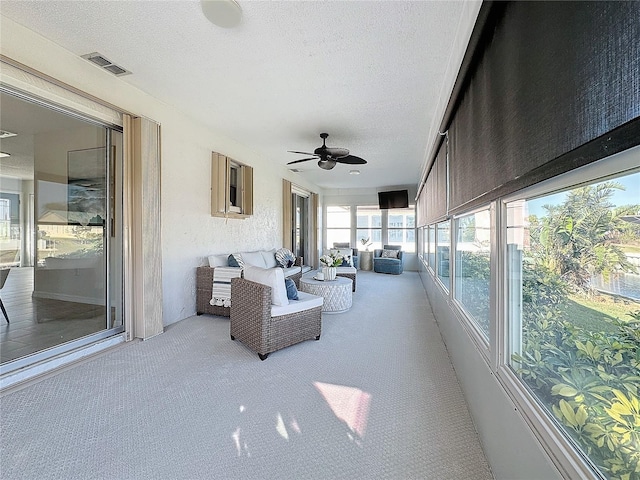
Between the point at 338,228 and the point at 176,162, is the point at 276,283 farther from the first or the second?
the point at 338,228

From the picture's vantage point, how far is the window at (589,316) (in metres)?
0.70

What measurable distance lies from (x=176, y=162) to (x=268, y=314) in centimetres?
245

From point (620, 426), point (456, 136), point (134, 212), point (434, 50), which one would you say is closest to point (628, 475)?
point (620, 426)

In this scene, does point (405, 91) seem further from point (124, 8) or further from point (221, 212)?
point (221, 212)

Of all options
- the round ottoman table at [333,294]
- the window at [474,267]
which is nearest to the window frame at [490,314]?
the window at [474,267]

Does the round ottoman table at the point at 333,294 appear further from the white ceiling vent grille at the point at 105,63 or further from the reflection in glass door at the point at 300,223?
the reflection in glass door at the point at 300,223

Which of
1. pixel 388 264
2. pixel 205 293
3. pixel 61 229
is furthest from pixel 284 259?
pixel 388 264

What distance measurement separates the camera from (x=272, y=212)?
21.5 feet

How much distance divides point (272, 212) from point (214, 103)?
3.18 metres

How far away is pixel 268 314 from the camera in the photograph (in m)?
2.79

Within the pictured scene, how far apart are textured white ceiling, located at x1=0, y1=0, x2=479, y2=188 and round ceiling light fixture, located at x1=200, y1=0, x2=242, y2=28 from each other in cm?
5

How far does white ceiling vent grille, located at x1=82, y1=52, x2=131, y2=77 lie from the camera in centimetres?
259

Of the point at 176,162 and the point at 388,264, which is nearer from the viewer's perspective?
the point at 176,162

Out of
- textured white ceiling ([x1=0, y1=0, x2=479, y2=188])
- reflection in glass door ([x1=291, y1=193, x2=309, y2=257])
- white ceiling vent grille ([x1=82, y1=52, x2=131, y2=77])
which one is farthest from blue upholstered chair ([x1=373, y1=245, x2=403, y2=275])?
white ceiling vent grille ([x1=82, y1=52, x2=131, y2=77])
